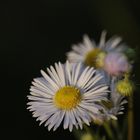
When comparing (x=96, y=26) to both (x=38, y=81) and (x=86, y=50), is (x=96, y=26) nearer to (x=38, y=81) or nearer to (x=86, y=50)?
(x=86, y=50)

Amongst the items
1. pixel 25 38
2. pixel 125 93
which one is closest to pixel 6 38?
pixel 25 38

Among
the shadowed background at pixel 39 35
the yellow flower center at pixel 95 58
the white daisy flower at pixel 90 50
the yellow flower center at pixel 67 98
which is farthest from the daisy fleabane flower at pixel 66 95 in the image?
the shadowed background at pixel 39 35

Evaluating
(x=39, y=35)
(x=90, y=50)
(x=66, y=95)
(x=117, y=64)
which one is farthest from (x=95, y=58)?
(x=39, y=35)

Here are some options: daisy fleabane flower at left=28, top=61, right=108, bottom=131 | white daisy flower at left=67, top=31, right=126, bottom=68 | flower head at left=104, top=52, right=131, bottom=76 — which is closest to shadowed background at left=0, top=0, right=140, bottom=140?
white daisy flower at left=67, top=31, right=126, bottom=68

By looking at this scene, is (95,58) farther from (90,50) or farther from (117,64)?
(117,64)

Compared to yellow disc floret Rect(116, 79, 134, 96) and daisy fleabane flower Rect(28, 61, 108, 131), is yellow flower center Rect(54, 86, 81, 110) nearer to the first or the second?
daisy fleabane flower Rect(28, 61, 108, 131)

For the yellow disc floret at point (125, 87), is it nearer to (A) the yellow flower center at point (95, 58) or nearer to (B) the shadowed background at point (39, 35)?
(A) the yellow flower center at point (95, 58)
